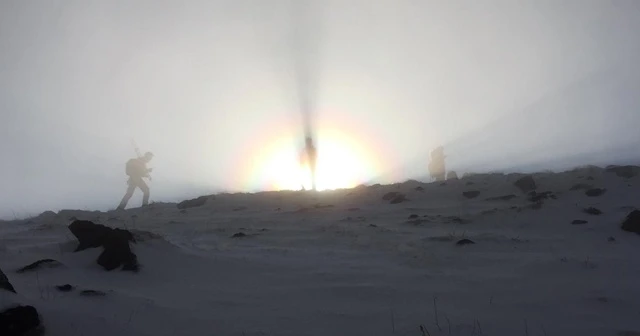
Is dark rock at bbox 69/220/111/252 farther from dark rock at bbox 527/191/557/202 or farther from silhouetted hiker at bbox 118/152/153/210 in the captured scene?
silhouetted hiker at bbox 118/152/153/210

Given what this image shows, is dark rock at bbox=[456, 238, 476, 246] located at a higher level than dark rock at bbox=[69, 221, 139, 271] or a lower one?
lower

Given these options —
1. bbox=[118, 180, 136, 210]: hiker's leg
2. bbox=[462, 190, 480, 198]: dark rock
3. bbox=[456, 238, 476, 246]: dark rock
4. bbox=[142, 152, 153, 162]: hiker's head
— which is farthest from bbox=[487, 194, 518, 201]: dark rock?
bbox=[142, 152, 153, 162]: hiker's head

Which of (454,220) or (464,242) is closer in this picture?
(464,242)

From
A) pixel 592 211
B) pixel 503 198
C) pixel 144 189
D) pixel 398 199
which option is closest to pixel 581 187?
pixel 503 198

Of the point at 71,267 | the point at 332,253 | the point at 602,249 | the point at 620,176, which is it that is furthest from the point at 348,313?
the point at 620,176

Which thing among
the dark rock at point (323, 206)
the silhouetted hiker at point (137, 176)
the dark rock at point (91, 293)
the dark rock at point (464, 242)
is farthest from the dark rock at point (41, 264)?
the silhouetted hiker at point (137, 176)

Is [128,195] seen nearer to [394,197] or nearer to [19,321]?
[394,197]
